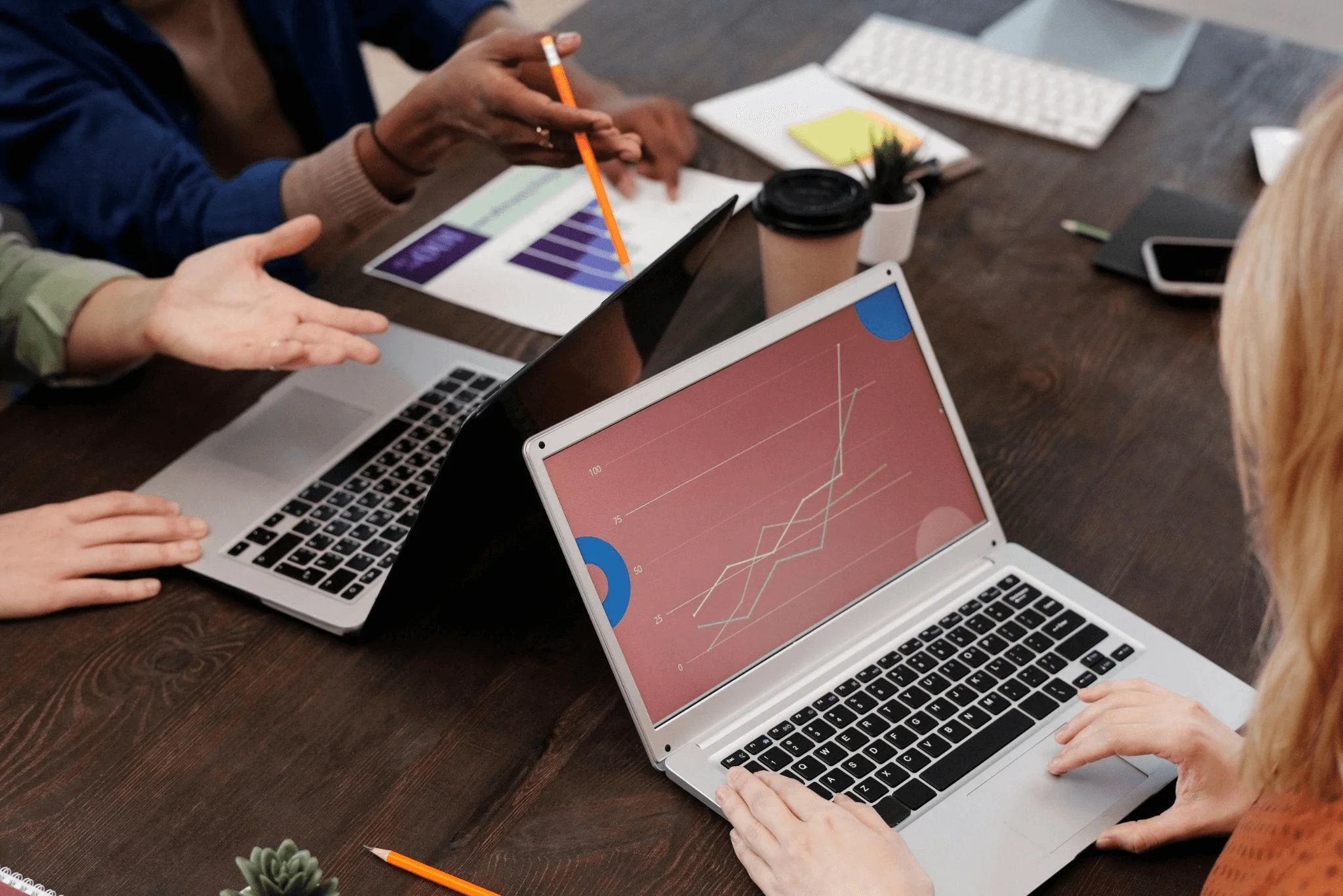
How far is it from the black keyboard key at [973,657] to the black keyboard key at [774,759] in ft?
0.50

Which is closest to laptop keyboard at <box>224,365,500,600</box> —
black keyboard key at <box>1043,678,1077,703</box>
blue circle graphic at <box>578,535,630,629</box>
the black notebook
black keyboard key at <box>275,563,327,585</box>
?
black keyboard key at <box>275,563,327,585</box>

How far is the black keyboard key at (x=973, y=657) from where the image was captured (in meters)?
0.77

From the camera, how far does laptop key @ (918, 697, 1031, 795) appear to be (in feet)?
2.27

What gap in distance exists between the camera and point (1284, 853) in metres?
0.58

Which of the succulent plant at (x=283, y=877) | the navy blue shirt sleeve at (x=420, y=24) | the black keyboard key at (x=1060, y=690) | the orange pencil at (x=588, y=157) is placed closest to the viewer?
the succulent plant at (x=283, y=877)

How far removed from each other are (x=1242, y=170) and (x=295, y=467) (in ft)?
3.73

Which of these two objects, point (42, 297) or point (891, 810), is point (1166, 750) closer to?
point (891, 810)

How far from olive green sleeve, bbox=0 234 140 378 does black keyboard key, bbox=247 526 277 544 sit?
321 mm

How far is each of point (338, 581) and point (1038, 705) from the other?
20.5 inches

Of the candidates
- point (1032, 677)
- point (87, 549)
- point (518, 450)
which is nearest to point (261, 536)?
point (87, 549)

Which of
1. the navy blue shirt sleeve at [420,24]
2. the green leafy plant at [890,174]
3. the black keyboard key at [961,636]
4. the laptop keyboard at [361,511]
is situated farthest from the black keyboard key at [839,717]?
the navy blue shirt sleeve at [420,24]

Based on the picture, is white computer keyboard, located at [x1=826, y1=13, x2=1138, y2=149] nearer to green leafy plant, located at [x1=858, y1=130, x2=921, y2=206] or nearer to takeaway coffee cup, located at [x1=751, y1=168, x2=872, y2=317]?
green leafy plant, located at [x1=858, y1=130, x2=921, y2=206]

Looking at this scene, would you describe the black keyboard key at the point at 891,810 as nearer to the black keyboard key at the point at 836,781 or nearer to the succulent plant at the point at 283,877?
the black keyboard key at the point at 836,781

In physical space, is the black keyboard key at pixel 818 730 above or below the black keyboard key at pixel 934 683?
above
